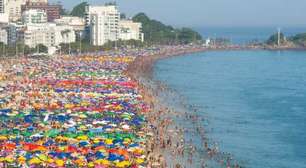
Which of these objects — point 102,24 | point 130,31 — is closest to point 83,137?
point 102,24

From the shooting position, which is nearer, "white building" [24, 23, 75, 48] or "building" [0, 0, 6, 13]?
"white building" [24, 23, 75, 48]

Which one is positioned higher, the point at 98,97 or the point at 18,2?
the point at 18,2

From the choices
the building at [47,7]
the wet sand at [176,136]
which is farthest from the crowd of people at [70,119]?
the building at [47,7]

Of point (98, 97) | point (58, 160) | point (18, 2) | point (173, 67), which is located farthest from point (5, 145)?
point (18, 2)

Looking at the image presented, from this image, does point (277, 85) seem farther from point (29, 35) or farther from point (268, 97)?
point (29, 35)

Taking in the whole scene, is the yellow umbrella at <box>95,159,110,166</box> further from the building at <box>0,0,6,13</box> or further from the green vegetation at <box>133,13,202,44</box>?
the building at <box>0,0,6,13</box>

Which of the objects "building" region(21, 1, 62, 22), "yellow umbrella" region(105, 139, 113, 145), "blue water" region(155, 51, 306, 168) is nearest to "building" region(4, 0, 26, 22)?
"building" region(21, 1, 62, 22)

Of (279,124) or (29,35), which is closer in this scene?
(279,124)

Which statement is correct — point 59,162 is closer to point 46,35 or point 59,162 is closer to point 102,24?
point 46,35
